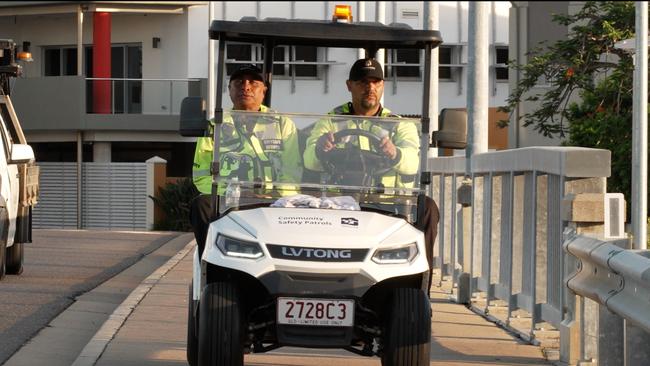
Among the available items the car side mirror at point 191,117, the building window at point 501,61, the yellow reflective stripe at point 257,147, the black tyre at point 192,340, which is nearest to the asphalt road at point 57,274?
the black tyre at point 192,340

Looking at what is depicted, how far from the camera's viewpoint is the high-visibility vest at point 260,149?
28.3 feet

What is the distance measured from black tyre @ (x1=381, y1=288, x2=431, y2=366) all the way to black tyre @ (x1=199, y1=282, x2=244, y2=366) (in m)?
0.81

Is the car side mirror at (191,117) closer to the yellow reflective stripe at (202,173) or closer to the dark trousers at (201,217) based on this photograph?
the dark trousers at (201,217)

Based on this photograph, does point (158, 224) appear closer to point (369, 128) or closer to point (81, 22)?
point (81, 22)

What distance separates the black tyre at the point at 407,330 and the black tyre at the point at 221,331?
807mm

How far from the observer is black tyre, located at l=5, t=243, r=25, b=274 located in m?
16.7

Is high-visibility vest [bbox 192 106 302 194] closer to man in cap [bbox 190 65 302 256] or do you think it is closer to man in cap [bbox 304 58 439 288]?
man in cap [bbox 190 65 302 256]

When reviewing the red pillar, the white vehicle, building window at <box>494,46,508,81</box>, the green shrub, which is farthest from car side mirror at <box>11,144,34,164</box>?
building window at <box>494,46,508,81</box>

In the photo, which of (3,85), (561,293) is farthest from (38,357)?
(3,85)

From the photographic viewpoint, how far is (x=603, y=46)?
78.5 feet

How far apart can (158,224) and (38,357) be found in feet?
104

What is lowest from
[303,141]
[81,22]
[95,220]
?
[95,220]

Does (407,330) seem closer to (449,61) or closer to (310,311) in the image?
(310,311)

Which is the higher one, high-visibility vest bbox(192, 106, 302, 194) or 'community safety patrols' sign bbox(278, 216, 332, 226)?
high-visibility vest bbox(192, 106, 302, 194)
